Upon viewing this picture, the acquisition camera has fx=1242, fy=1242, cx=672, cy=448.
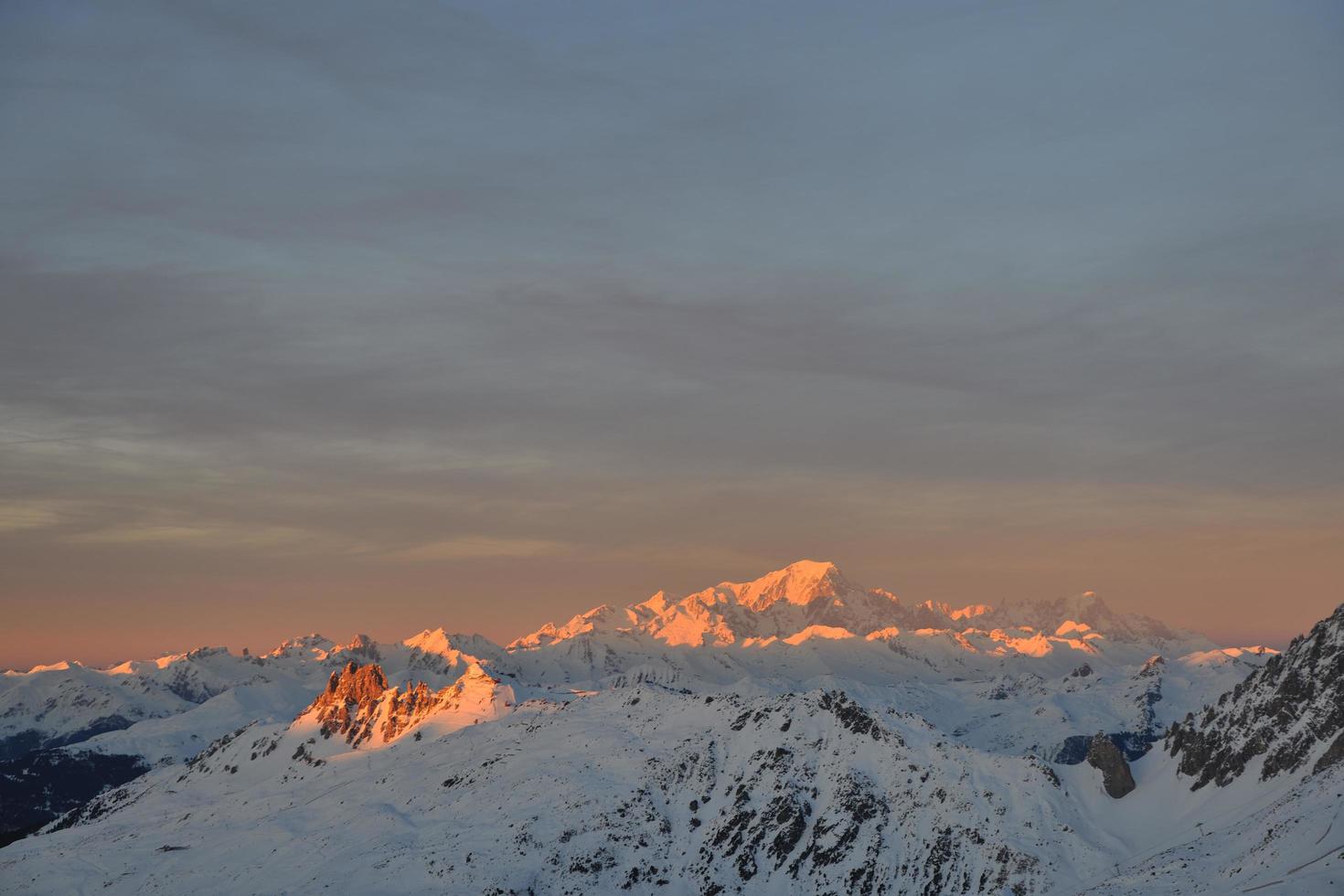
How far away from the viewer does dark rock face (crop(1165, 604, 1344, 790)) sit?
575 feet

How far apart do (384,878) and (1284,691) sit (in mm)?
142464

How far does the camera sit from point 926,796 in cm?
18738

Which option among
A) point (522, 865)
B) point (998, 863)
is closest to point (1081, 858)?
point (998, 863)

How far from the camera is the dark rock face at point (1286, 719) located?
575 ft

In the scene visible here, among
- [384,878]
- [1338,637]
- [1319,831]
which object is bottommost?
[384,878]

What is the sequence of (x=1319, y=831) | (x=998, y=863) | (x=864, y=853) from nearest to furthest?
(x=1319, y=831) → (x=998, y=863) → (x=864, y=853)

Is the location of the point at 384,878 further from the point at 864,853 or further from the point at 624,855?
the point at 864,853

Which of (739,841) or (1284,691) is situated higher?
(1284,691)

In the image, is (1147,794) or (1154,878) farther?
(1147,794)

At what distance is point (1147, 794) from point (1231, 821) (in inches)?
1196

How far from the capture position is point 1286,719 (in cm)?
18412

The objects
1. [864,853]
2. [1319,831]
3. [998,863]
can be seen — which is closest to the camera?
[1319,831]

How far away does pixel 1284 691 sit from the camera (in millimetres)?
188875

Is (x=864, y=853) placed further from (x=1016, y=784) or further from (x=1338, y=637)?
(x=1338, y=637)
